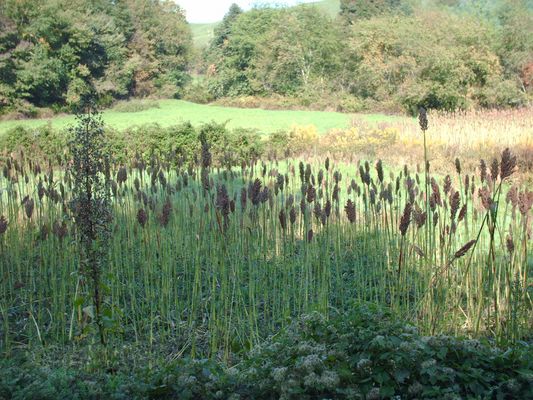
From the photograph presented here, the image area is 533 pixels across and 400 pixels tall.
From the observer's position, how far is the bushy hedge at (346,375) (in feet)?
8.61

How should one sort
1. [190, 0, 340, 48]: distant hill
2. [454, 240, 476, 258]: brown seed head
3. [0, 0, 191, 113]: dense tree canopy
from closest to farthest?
[454, 240, 476, 258]: brown seed head
[0, 0, 191, 113]: dense tree canopy
[190, 0, 340, 48]: distant hill

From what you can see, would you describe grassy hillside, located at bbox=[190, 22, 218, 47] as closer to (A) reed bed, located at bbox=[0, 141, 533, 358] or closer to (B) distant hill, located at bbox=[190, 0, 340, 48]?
(B) distant hill, located at bbox=[190, 0, 340, 48]

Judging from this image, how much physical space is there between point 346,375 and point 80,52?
140 feet

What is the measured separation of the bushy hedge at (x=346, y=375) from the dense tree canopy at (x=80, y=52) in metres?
32.9

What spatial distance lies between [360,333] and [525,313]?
1906mm

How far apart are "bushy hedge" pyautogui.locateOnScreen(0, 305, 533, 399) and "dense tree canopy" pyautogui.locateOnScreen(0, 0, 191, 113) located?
3295 cm

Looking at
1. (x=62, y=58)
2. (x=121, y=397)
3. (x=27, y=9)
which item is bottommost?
(x=121, y=397)

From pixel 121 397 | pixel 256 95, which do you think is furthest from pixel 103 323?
pixel 256 95

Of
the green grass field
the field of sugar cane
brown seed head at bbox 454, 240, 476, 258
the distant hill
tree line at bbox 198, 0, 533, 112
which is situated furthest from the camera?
the distant hill

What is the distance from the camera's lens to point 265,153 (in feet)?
50.4

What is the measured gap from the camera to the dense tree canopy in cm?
3697

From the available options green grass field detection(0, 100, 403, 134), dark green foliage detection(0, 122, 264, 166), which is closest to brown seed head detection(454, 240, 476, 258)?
dark green foliage detection(0, 122, 264, 166)

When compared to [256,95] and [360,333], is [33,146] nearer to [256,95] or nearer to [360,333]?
[360,333]

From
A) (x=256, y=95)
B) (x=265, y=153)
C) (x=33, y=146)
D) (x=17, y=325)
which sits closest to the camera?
(x=17, y=325)
